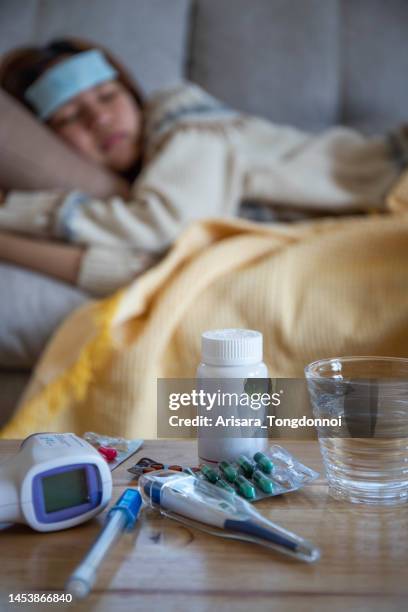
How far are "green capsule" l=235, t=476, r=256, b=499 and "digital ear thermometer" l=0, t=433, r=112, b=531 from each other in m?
0.08

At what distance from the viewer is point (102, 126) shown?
1.48 metres

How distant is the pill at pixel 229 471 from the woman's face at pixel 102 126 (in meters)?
1.12

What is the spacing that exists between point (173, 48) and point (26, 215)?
756 mm

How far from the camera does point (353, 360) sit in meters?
0.50

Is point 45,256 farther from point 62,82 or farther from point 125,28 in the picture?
point 125,28

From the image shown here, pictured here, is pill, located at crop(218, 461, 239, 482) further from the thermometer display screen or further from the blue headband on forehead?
the blue headband on forehead

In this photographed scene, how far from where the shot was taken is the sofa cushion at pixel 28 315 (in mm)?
1168

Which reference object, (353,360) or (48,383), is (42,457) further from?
(48,383)

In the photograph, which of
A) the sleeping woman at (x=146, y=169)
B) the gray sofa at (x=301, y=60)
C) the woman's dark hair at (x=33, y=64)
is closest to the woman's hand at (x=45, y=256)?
the sleeping woman at (x=146, y=169)

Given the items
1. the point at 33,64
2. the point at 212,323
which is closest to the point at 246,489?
the point at 212,323

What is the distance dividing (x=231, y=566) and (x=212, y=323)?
65cm

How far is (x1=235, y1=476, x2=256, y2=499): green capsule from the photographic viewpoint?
438 millimetres

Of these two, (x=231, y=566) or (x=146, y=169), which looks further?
(x=146, y=169)

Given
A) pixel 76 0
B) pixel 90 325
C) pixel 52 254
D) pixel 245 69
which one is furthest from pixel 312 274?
pixel 76 0
